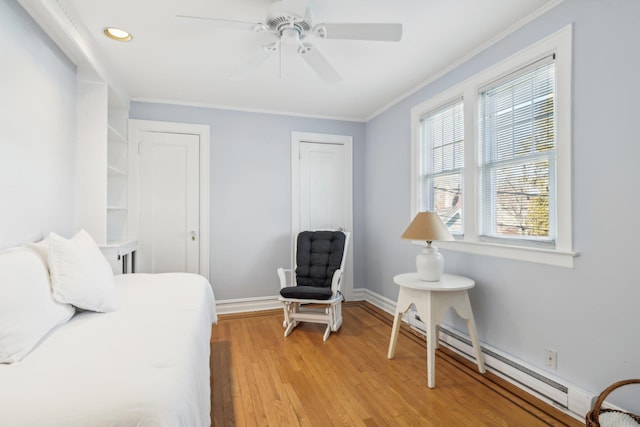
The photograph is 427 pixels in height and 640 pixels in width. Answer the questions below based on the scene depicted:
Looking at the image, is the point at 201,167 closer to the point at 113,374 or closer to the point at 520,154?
the point at 113,374

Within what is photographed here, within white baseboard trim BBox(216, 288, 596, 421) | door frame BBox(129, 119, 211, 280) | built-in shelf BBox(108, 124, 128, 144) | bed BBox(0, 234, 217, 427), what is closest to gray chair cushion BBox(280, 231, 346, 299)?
white baseboard trim BBox(216, 288, 596, 421)

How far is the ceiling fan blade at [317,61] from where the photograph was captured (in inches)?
88.6

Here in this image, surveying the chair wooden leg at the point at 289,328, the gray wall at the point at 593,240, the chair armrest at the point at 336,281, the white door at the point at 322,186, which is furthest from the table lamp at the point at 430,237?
the white door at the point at 322,186

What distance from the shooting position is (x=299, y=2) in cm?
182

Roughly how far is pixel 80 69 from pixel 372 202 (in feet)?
10.7

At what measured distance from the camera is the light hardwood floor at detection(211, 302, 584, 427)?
1948 millimetres

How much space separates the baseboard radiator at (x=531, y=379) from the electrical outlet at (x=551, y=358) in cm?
6

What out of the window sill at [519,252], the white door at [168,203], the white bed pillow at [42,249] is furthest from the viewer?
the white door at [168,203]

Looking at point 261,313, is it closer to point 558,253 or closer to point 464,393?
point 464,393

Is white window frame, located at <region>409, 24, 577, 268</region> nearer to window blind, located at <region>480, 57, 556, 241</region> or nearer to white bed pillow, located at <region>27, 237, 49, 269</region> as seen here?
window blind, located at <region>480, 57, 556, 241</region>

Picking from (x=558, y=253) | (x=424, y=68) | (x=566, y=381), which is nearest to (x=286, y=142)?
(x=424, y=68)

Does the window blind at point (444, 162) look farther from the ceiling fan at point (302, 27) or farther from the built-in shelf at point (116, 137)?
the built-in shelf at point (116, 137)

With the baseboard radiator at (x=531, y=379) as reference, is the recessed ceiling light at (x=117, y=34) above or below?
above

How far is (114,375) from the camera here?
114 cm
